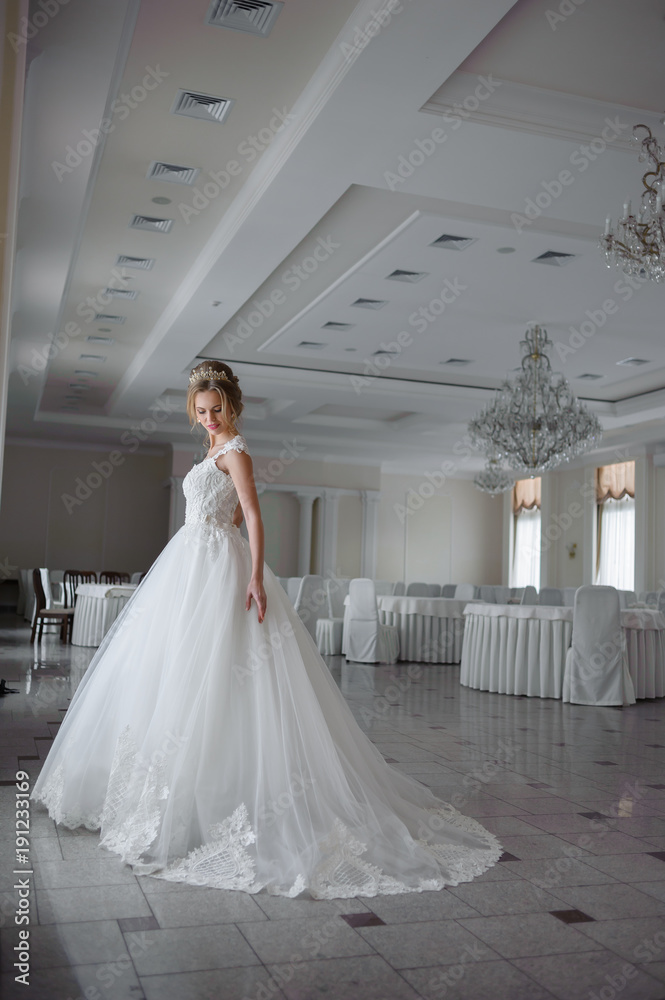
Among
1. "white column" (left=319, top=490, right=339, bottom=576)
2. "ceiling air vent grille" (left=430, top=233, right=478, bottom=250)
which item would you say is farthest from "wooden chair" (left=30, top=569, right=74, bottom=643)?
"white column" (left=319, top=490, right=339, bottom=576)

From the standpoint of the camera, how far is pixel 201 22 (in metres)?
4.39

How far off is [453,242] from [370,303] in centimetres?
180

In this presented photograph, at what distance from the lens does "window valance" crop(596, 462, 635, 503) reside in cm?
1554

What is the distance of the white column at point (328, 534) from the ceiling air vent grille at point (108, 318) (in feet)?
29.5

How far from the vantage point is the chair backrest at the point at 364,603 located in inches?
412

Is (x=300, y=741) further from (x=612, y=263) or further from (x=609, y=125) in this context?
(x=609, y=125)

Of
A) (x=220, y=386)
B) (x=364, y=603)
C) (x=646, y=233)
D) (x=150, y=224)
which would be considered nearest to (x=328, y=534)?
(x=364, y=603)

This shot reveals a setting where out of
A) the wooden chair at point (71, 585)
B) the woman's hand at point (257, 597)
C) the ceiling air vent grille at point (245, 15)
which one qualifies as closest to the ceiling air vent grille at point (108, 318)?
the wooden chair at point (71, 585)

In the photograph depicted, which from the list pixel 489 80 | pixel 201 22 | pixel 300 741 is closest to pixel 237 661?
pixel 300 741

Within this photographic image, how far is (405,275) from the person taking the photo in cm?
791

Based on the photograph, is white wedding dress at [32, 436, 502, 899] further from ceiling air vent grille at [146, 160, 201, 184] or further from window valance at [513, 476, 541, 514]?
window valance at [513, 476, 541, 514]

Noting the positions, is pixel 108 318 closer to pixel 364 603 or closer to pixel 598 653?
pixel 364 603

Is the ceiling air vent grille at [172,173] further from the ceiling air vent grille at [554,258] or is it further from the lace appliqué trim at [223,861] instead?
the lace appliqué trim at [223,861]

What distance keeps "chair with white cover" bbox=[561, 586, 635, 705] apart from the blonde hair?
4877mm
